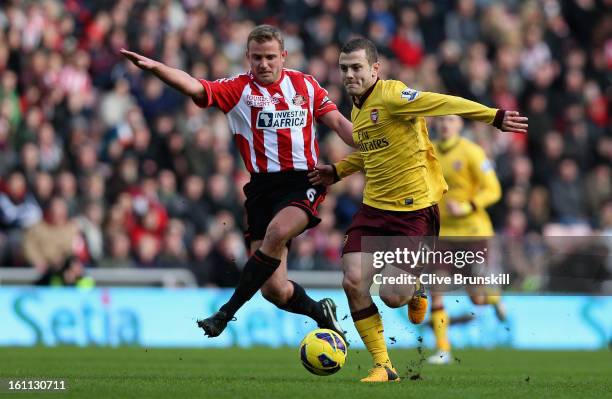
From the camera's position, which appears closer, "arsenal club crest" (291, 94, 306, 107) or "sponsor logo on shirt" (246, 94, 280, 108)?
"sponsor logo on shirt" (246, 94, 280, 108)

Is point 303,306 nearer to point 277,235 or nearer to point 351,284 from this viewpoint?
point 277,235

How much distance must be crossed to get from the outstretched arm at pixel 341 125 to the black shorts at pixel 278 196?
1.37ft

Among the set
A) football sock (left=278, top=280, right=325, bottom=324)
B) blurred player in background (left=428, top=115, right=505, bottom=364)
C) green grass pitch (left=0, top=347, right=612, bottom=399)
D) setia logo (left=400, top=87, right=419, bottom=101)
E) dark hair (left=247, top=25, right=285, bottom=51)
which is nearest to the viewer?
green grass pitch (left=0, top=347, right=612, bottom=399)

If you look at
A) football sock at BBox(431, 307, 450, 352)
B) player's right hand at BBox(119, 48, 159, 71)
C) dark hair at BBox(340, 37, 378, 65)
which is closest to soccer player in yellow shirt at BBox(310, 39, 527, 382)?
dark hair at BBox(340, 37, 378, 65)

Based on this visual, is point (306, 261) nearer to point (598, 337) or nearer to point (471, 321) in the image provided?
point (471, 321)

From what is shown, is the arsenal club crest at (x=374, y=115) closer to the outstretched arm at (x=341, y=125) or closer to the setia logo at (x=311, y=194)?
the outstretched arm at (x=341, y=125)

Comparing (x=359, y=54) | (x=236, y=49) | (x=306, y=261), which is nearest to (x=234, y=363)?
(x=359, y=54)

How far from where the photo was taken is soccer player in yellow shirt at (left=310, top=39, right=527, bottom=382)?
9.80 metres

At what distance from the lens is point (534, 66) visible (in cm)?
2227

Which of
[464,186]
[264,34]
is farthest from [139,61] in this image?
[464,186]

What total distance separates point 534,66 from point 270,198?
12.7 meters

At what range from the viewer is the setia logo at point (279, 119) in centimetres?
1035

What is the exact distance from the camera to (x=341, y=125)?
1055 centimetres

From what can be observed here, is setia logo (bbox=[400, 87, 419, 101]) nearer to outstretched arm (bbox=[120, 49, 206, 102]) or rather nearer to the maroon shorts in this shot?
the maroon shorts
